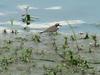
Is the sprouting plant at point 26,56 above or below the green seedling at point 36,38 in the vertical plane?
below

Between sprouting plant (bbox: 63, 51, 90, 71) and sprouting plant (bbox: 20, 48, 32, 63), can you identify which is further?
sprouting plant (bbox: 20, 48, 32, 63)

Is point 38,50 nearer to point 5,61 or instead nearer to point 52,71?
point 5,61

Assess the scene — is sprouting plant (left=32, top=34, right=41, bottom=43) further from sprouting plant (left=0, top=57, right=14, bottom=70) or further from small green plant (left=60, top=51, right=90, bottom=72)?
small green plant (left=60, top=51, right=90, bottom=72)

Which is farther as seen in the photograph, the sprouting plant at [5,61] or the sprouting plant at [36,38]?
the sprouting plant at [36,38]

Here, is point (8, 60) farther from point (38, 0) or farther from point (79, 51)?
point (38, 0)

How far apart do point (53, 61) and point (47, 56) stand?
0.29m

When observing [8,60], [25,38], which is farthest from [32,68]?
[25,38]

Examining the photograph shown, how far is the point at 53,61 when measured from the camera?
661cm

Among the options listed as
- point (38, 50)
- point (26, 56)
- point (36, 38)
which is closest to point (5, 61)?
point (26, 56)

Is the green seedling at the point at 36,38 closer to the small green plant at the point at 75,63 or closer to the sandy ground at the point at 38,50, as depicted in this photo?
the sandy ground at the point at 38,50

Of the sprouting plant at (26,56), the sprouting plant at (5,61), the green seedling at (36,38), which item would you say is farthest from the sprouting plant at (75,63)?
the green seedling at (36,38)

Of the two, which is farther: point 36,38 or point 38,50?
point 36,38

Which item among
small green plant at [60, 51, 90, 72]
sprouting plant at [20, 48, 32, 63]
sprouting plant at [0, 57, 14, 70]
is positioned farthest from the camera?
sprouting plant at [20, 48, 32, 63]

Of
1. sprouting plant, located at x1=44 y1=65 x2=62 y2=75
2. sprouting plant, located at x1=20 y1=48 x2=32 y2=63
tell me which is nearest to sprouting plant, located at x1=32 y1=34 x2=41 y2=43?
sprouting plant, located at x1=20 y1=48 x2=32 y2=63
